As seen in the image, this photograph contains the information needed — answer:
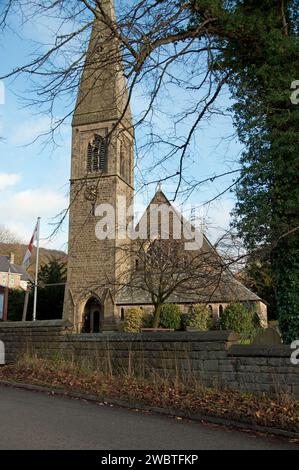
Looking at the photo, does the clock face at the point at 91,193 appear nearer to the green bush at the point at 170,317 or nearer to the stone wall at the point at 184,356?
the stone wall at the point at 184,356

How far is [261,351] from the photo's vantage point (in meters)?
8.05

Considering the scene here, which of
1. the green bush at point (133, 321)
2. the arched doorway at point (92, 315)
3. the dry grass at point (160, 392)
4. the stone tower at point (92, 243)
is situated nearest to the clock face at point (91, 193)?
the dry grass at point (160, 392)

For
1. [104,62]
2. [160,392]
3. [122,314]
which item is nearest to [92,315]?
[122,314]

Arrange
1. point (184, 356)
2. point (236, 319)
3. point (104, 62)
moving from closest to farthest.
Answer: point (104, 62) < point (184, 356) < point (236, 319)

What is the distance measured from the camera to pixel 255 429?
20.4 ft

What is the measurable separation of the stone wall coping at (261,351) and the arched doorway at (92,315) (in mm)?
26042

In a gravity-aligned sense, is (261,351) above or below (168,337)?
below

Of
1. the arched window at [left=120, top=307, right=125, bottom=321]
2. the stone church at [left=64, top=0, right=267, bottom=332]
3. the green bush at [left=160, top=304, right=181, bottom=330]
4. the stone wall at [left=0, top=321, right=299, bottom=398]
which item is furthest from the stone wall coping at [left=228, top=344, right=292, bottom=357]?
the arched window at [left=120, top=307, right=125, bottom=321]

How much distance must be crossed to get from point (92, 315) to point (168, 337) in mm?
25316

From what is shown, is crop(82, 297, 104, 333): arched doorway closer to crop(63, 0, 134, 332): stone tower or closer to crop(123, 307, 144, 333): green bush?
crop(63, 0, 134, 332): stone tower

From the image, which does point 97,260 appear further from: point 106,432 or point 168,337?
point 106,432

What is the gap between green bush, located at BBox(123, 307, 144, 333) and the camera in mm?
28578

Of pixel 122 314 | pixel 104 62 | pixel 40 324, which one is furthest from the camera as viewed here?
pixel 122 314

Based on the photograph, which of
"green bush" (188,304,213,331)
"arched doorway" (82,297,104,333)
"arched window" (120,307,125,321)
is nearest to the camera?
"green bush" (188,304,213,331)
